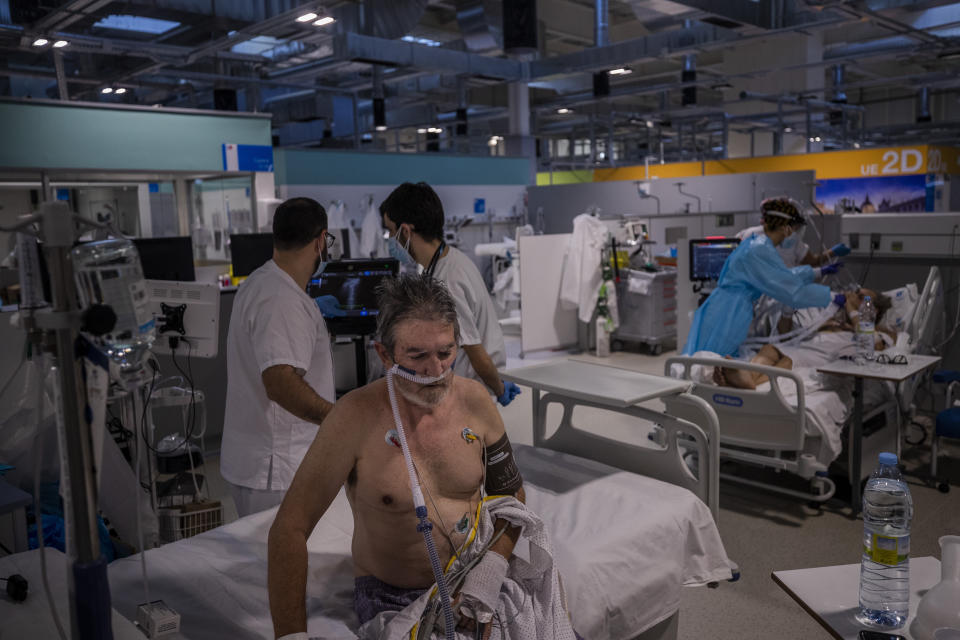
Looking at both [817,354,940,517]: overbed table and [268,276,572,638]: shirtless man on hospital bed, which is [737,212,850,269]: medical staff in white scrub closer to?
[817,354,940,517]: overbed table

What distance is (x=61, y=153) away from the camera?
5.90 m

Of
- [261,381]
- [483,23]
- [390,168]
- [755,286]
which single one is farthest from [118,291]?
[390,168]

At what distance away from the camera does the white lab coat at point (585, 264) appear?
305 inches

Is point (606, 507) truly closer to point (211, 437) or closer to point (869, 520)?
point (869, 520)

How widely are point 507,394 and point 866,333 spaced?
233 cm

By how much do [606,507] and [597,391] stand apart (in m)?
0.39

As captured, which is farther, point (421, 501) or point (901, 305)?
point (901, 305)

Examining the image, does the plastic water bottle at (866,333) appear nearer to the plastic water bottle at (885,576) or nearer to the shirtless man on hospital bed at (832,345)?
the shirtless man on hospital bed at (832,345)

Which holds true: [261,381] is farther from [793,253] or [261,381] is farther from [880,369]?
[793,253]

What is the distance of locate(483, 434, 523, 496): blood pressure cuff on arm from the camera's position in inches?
75.4

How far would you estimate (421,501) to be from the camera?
5.28 ft

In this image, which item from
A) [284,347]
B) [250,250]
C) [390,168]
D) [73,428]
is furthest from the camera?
[390,168]

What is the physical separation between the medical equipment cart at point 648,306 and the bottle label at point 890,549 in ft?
20.1

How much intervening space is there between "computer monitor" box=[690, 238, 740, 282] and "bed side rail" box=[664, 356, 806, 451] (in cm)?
297
